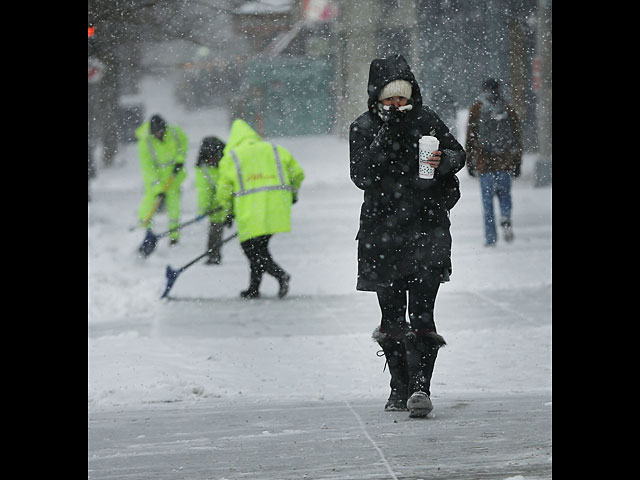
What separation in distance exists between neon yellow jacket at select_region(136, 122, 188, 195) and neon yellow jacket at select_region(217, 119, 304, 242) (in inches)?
145

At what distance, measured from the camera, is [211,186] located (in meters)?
11.5

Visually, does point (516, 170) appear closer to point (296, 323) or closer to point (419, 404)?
point (296, 323)

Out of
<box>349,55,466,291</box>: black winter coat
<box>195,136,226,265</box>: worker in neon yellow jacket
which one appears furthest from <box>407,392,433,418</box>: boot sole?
<box>195,136,226,265</box>: worker in neon yellow jacket

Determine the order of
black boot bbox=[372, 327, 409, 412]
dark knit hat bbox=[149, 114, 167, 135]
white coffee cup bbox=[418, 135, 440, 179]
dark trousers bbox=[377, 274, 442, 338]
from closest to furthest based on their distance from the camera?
white coffee cup bbox=[418, 135, 440, 179] → dark trousers bbox=[377, 274, 442, 338] → black boot bbox=[372, 327, 409, 412] → dark knit hat bbox=[149, 114, 167, 135]

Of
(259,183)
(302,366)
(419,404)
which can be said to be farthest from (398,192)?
(259,183)

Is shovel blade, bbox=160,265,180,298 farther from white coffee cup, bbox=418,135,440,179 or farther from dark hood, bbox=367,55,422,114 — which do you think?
white coffee cup, bbox=418,135,440,179

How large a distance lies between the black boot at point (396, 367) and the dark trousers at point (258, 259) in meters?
4.17

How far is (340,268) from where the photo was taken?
11383 millimetres

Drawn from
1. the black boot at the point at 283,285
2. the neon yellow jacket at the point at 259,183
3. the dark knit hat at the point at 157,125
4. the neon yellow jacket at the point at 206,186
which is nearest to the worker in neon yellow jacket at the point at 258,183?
the neon yellow jacket at the point at 259,183

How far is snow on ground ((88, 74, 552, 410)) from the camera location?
6.32m

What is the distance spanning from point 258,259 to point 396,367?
4.38 metres

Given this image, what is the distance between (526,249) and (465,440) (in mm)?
7529
